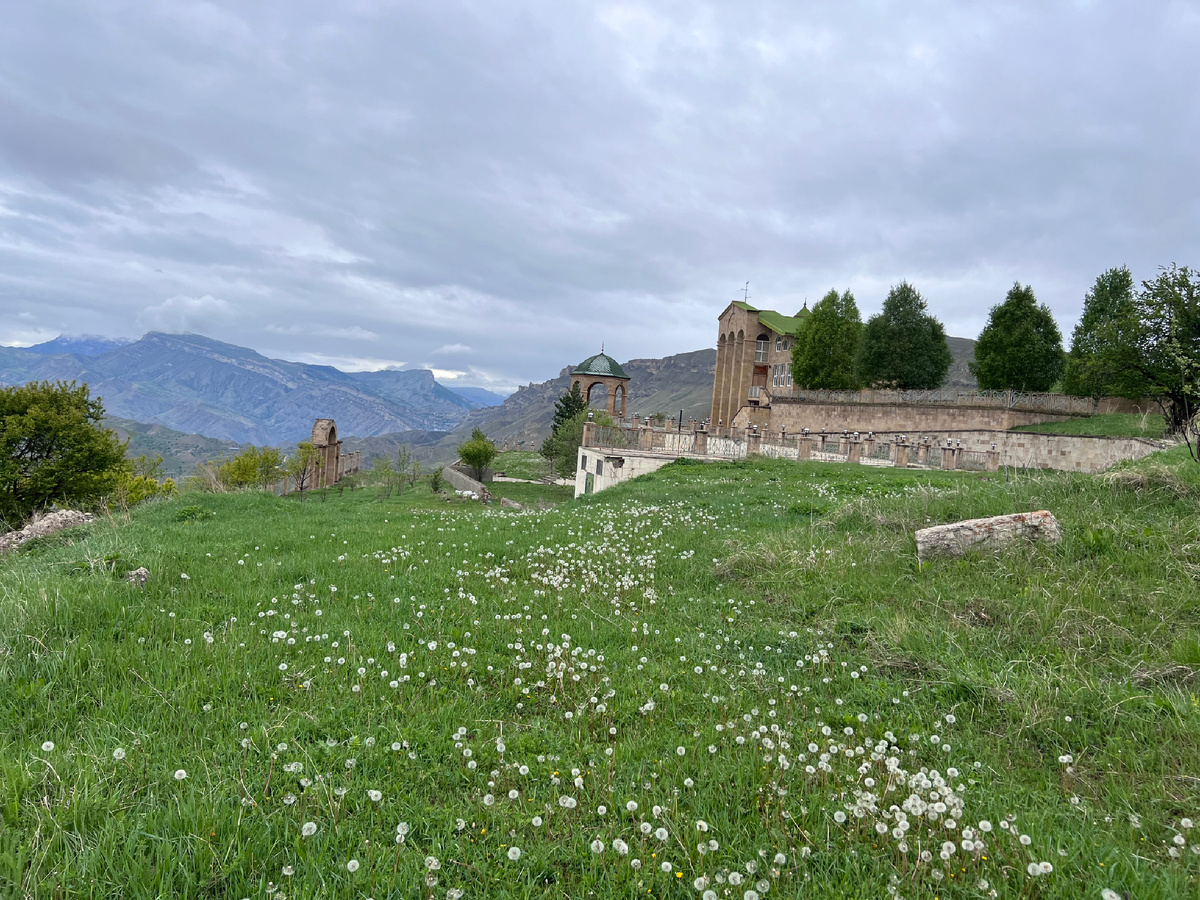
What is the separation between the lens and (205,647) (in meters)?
4.91

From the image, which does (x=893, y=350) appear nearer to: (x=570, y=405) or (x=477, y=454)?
(x=570, y=405)

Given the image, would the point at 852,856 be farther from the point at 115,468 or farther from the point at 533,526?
the point at 115,468

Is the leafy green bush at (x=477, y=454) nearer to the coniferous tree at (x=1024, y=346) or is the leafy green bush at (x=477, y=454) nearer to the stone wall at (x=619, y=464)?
the stone wall at (x=619, y=464)

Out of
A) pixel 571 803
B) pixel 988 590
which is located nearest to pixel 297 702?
pixel 571 803

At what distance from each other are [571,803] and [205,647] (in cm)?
366

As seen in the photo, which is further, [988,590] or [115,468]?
[115,468]

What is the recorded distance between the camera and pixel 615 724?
13.6ft

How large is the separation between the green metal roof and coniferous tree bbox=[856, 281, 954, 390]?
56.8 feet

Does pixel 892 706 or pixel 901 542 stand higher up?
pixel 901 542

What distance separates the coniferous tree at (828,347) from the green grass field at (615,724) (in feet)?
168

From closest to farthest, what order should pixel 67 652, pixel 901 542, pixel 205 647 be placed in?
pixel 67 652, pixel 205 647, pixel 901 542

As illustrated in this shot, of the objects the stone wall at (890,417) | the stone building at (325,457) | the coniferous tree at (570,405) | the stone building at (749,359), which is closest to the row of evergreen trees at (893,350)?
the stone wall at (890,417)

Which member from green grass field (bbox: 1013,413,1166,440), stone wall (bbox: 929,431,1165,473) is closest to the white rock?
stone wall (bbox: 929,431,1165,473)

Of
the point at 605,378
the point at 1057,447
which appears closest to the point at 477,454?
the point at 605,378
